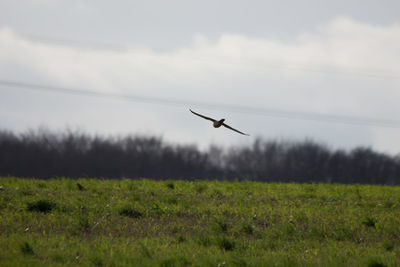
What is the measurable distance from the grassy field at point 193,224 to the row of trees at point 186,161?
204 ft

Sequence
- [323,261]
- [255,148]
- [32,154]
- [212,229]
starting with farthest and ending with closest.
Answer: [255,148]
[32,154]
[212,229]
[323,261]

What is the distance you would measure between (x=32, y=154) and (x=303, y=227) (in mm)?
70239

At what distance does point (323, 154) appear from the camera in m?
91.2

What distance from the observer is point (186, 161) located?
9362 cm

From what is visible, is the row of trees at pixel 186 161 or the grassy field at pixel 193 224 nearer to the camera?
the grassy field at pixel 193 224

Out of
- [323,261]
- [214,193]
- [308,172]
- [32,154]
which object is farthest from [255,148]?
[323,261]

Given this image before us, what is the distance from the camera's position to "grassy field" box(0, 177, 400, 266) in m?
10.5

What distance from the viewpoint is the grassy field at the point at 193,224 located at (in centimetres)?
1051

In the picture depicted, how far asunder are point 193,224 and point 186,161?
7999 centimetres

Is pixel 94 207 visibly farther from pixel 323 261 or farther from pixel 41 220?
pixel 323 261

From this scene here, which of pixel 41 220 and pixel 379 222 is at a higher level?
pixel 379 222

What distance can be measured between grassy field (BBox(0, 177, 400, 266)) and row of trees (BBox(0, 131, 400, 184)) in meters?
62.2

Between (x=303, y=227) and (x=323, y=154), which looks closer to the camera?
(x=303, y=227)

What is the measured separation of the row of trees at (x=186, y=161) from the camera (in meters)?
79.6
